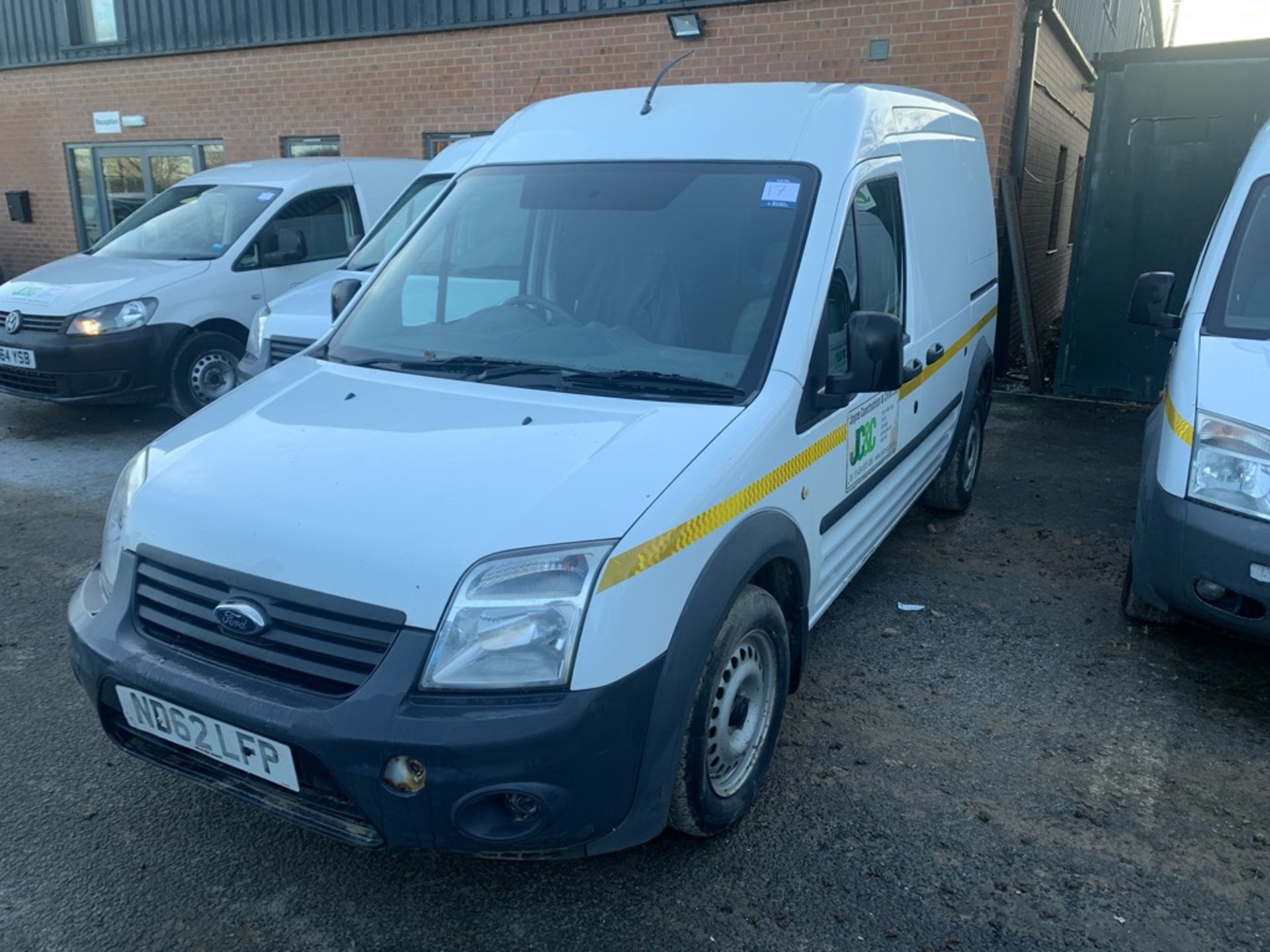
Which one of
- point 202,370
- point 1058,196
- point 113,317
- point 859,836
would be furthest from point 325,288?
point 1058,196

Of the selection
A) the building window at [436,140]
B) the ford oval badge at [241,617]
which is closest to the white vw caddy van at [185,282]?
the building window at [436,140]

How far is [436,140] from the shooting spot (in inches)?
448

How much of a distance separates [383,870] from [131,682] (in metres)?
0.87

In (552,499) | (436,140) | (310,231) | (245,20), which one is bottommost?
(552,499)

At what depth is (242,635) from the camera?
7.86ft

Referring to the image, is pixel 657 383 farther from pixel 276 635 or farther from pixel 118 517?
pixel 118 517

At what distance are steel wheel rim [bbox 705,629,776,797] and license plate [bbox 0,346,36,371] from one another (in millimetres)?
6221

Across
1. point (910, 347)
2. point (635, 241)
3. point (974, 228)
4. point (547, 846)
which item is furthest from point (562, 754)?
point (974, 228)

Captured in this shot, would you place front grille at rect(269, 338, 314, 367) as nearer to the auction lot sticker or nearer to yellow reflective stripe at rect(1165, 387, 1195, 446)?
the auction lot sticker

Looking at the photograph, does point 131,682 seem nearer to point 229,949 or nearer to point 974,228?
point 229,949

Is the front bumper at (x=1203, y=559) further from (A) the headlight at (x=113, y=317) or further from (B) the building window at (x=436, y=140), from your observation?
(B) the building window at (x=436, y=140)

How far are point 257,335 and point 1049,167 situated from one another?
347 inches

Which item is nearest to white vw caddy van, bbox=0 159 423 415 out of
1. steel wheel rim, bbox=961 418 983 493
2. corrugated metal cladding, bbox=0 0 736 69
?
corrugated metal cladding, bbox=0 0 736 69

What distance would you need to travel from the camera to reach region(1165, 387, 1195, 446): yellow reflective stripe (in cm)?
354
